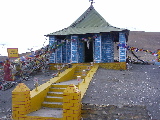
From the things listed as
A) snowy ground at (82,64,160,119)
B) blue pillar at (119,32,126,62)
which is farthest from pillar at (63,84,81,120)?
blue pillar at (119,32,126,62)

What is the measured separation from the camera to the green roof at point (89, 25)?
15.8 m

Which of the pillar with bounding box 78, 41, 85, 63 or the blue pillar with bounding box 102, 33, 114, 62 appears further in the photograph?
the pillar with bounding box 78, 41, 85, 63

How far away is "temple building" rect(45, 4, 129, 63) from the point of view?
1523 centimetres

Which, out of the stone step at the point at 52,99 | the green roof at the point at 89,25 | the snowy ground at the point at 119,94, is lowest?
the stone step at the point at 52,99

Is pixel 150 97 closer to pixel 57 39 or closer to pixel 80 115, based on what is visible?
pixel 80 115

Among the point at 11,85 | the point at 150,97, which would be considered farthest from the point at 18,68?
the point at 150,97

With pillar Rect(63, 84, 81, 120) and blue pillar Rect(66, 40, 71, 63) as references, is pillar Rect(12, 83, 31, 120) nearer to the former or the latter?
pillar Rect(63, 84, 81, 120)

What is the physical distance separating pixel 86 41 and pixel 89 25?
1.99 m

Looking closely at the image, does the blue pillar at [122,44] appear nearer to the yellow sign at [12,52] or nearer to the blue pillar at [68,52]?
the blue pillar at [68,52]

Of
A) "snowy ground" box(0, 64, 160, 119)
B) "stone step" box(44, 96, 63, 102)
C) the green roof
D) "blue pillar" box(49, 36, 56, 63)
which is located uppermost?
the green roof

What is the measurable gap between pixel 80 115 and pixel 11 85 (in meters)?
6.30

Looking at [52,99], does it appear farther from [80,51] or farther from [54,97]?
[80,51]

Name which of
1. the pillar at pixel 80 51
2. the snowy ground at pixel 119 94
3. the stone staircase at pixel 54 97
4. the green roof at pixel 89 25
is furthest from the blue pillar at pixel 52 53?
the stone staircase at pixel 54 97

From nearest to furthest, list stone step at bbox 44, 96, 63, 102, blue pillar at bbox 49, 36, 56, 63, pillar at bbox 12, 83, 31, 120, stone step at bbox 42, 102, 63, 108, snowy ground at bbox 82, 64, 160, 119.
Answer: pillar at bbox 12, 83, 31, 120, snowy ground at bbox 82, 64, 160, 119, stone step at bbox 42, 102, 63, 108, stone step at bbox 44, 96, 63, 102, blue pillar at bbox 49, 36, 56, 63
